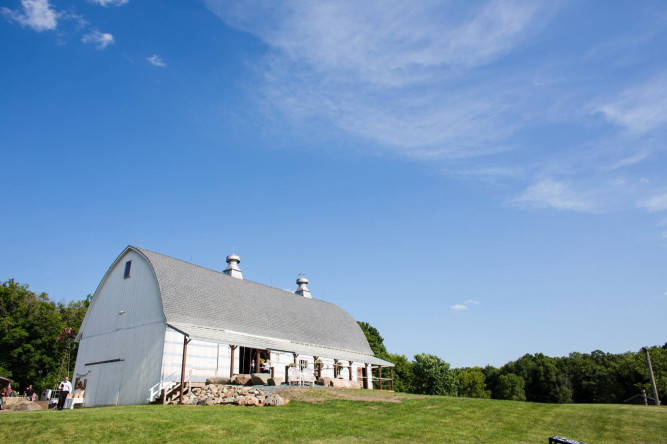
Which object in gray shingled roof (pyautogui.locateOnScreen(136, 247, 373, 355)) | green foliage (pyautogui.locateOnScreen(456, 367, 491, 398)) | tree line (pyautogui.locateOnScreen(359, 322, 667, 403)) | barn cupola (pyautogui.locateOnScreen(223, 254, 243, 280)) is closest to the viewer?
gray shingled roof (pyautogui.locateOnScreen(136, 247, 373, 355))

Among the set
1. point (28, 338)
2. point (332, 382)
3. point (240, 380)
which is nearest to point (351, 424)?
point (240, 380)

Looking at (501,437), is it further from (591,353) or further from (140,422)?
(591,353)

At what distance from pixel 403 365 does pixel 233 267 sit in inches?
1811

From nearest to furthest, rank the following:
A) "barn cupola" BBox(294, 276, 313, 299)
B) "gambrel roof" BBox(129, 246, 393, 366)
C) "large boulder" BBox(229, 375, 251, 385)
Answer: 1. "large boulder" BBox(229, 375, 251, 385)
2. "gambrel roof" BBox(129, 246, 393, 366)
3. "barn cupola" BBox(294, 276, 313, 299)

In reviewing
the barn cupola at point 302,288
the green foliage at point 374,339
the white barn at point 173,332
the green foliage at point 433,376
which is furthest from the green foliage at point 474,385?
the white barn at point 173,332

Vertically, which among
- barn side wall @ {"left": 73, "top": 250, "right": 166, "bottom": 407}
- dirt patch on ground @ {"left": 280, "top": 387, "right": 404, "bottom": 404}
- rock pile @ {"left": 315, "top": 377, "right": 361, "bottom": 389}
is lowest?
dirt patch on ground @ {"left": 280, "top": 387, "right": 404, "bottom": 404}

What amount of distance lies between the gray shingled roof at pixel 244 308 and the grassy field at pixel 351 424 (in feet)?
35.8

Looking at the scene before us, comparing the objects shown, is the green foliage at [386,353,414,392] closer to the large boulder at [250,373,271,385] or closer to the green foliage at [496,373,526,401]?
the green foliage at [496,373,526,401]

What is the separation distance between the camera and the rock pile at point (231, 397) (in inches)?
719

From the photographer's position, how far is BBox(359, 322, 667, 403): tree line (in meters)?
50.8

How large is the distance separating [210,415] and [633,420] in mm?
14026

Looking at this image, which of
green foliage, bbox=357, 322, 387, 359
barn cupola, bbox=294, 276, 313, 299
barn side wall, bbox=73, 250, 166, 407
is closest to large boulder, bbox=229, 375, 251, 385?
barn side wall, bbox=73, 250, 166, 407

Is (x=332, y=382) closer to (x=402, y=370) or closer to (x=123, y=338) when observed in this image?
(x=123, y=338)

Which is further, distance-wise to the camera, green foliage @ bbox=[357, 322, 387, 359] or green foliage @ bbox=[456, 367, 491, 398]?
green foliage @ bbox=[456, 367, 491, 398]
